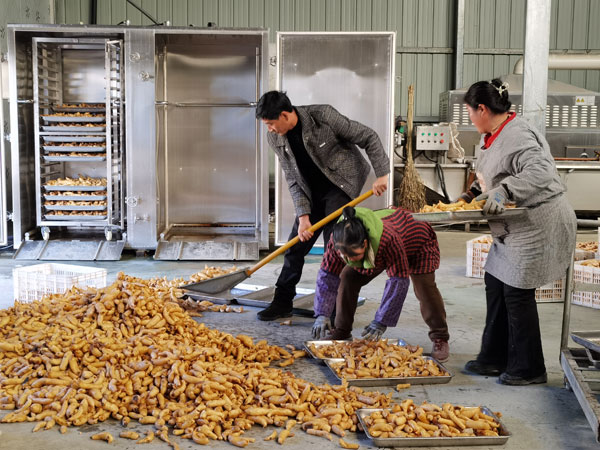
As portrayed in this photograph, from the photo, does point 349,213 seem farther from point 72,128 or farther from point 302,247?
point 72,128

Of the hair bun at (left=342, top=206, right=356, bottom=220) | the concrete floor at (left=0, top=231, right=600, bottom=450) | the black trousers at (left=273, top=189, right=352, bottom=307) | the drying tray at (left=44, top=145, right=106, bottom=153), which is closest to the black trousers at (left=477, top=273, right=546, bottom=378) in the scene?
the concrete floor at (left=0, top=231, right=600, bottom=450)

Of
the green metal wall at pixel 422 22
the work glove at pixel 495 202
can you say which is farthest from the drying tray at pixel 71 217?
the green metal wall at pixel 422 22

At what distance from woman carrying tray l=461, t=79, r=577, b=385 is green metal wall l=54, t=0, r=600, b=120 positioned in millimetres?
10254

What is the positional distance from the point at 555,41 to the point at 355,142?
35.4 feet

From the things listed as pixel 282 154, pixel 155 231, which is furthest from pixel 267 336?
pixel 155 231

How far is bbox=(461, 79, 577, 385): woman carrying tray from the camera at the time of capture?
11.4 feet

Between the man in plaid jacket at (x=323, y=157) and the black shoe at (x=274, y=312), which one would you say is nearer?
the man in plaid jacket at (x=323, y=157)

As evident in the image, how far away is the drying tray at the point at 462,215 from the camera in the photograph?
3387 mm

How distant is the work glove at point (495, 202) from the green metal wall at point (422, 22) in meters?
10.6

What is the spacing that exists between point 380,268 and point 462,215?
2.43 ft

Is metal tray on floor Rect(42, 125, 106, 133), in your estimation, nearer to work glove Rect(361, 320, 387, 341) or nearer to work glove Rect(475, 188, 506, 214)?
work glove Rect(361, 320, 387, 341)

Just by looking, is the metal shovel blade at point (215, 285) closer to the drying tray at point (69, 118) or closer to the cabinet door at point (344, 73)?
the cabinet door at point (344, 73)

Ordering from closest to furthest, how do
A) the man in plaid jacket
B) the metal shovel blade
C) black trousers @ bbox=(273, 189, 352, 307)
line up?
the man in plaid jacket
black trousers @ bbox=(273, 189, 352, 307)
the metal shovel blade

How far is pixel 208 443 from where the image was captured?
3.05 metres
